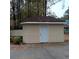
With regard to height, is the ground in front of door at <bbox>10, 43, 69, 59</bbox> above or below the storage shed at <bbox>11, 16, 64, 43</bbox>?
below

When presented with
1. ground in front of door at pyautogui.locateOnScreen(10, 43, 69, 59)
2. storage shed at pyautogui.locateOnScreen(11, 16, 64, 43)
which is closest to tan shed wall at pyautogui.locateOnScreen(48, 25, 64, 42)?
storage shed at pyautogui.locateOnScreen(11, 16, 64, 43)

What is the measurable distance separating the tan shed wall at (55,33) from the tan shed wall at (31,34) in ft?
4.03

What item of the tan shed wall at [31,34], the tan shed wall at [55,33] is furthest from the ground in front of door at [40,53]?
the tan shed wall at [55,33]

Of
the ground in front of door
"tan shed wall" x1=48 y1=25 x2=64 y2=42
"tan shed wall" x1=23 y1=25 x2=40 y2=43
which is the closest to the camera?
the ground in front of door

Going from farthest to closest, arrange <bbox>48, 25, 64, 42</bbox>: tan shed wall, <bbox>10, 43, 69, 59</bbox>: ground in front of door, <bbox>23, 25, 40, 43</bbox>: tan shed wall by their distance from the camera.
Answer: <bbox>48, 25, 64, 42</bbox>: tan shed wall, <bbox>23, 25, 40, 43</bbox>: tan shed wall, <bbox>10, 43, 69, 59</bbox>: ground in front of door

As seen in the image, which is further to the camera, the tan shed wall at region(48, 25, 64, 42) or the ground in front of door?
the tan shed wall at region(48, 25, 64, 42)

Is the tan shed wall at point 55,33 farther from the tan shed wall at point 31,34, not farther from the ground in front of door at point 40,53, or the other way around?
the ground in front of door at point 40,53

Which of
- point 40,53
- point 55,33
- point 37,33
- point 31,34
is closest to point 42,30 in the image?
point 37,33

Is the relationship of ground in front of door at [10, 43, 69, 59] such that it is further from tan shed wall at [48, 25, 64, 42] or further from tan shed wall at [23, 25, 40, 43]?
tan shed wall at [48, 25, 64, 42]

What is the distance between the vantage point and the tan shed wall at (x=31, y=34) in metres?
14.2

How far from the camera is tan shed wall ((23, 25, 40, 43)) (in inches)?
559
